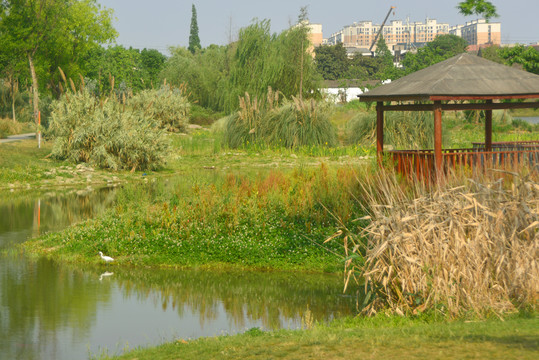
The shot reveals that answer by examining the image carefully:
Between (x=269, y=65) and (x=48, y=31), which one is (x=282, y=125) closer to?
(x=269, y=65)

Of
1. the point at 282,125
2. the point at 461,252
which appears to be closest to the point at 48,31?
the point at 282,125

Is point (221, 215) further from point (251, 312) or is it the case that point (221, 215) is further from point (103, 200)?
point (103, 200)

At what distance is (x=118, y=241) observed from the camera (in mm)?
14273

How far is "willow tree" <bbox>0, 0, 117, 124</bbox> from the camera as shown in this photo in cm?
3928

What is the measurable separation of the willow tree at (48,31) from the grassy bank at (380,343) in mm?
34171

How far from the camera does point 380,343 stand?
7.15 m

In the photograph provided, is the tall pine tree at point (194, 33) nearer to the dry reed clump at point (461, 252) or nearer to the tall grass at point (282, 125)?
the tall grass at point (282, 125)

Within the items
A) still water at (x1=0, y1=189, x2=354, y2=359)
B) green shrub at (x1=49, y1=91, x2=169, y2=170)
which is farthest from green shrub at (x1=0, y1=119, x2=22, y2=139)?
still water at (x1=0, y1=189, x2=354, y2=359)

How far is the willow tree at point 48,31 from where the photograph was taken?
3928cm

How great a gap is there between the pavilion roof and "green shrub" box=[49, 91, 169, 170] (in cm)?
1307

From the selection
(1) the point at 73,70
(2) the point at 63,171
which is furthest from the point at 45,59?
(2) the point at 63,171

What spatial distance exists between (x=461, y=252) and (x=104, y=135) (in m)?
19.6

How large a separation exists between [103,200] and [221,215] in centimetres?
733

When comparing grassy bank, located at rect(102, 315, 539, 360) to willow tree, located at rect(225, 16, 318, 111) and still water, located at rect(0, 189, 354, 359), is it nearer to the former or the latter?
still water, located at rect(0, 189, 354, 359)
